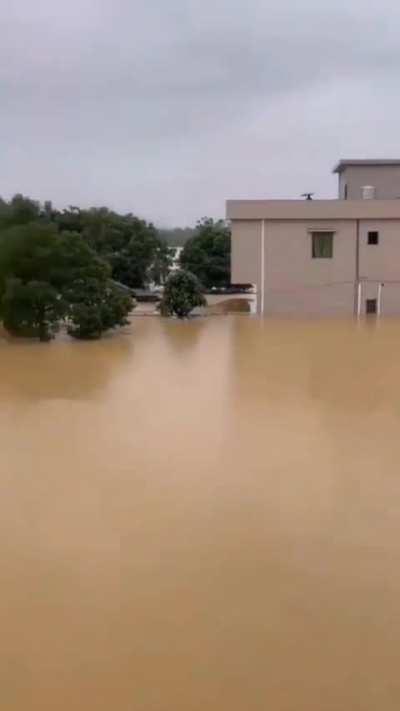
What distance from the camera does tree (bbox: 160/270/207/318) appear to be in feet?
58.5

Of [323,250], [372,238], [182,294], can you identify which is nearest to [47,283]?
[182,294]

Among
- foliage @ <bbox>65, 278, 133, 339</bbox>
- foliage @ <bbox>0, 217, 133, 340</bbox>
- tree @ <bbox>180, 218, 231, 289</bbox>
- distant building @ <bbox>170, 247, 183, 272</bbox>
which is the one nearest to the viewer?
foliage @ <bbox>0, 217, 133, 340</bbox>

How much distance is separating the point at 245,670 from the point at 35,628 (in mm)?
865

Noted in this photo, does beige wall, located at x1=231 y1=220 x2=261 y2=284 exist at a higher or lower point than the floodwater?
higher

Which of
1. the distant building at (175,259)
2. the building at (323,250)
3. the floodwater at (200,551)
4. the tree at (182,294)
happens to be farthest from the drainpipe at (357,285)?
the distant building at (175,259)

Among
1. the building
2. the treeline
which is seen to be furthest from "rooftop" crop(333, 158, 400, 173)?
the treeline

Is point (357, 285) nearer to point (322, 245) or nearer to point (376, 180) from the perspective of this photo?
point (322, 245)

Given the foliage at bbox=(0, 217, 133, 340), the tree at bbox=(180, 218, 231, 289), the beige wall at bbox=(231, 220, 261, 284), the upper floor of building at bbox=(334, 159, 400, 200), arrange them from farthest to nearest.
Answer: the tree at bbox=(180, 218, 231, 289), the upper floor of building at bbox=(334, 159, 400, 200), the beige wall at bbox=(231, 220, 261, 284), the foliage at bbox=(0, 217, 133, 340)

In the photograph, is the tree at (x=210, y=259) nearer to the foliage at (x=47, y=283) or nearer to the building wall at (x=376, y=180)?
the building wall at (x=376, y=180)

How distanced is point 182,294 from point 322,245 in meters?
3.29

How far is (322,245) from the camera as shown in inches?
696

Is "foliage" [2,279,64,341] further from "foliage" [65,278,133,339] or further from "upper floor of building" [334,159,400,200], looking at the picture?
"upper floor of building" [334,159,400,200]

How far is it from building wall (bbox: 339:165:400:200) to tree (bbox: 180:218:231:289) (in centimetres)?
531

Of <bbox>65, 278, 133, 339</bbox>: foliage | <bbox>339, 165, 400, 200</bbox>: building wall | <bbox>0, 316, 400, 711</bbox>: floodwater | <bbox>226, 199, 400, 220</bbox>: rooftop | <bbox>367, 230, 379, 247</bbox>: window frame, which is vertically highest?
<bbox>339, 165, 400, 200</bbox>: building wall
